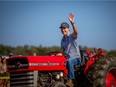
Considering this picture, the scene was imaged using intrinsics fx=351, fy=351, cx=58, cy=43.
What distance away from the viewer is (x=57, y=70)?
9.77 m

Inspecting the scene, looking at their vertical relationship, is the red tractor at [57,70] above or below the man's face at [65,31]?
below

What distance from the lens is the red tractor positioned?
9.11m

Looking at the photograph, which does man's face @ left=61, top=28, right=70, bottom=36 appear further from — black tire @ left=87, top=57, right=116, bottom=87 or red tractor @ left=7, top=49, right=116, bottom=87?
black tire @ left=87, top=57, right=116, bottom=87

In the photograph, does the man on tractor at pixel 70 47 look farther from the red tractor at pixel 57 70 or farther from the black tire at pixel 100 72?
the black tire at pixel 100 72

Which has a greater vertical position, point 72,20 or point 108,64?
point 72,20

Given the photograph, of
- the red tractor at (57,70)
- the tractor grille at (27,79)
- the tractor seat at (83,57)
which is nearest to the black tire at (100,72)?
the red tractor at (57,70)

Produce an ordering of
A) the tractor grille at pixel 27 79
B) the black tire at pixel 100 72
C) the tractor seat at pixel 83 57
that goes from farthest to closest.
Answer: the tractor seat at pixel 83 57 → the black tire at pixel 100 72 → the tractor grille at pixel 27 79

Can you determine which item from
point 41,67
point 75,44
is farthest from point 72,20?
point 41,67

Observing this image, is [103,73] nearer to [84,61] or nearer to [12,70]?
[84,61]

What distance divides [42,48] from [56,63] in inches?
1540

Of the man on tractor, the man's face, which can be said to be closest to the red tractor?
the man on tractor

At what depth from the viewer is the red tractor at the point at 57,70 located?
9.11 m

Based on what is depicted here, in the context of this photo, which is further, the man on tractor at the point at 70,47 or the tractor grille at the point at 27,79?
the man on tractor at the point at 70,47

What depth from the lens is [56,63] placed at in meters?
9.67
